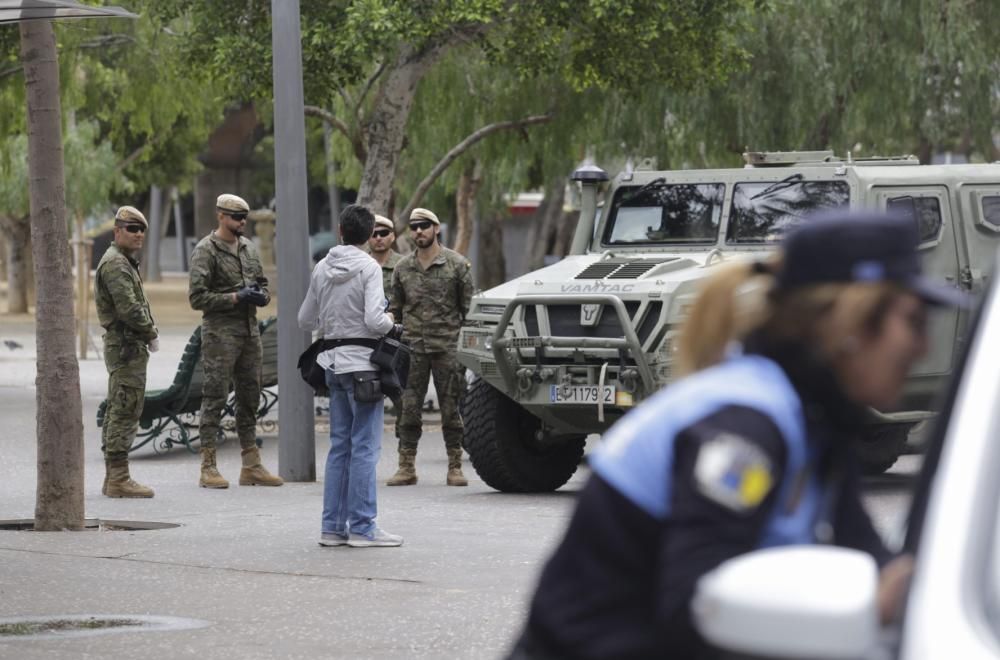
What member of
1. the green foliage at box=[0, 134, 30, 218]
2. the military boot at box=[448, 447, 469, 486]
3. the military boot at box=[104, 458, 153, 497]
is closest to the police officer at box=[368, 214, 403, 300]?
the military boot at box=[448, 447, 469, 486]

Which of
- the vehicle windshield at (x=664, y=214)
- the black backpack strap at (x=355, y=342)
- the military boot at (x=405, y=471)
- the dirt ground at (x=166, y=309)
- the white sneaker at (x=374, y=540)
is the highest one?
the vehicle windshield at (x=664, y=214)

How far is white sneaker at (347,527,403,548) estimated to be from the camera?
33.1 feet

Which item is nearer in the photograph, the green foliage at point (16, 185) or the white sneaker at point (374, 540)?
the white sneaker at point (374, 540)

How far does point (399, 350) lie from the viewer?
405 inches

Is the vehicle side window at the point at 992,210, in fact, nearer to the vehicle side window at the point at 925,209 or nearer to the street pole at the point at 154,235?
the vehicle side window at the point at 925,209

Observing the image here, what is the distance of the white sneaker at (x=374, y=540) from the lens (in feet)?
33.1

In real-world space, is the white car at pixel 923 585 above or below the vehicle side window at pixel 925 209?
above

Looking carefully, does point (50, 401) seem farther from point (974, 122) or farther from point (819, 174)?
point (974, 122)

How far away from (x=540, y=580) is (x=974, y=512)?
2.17ft

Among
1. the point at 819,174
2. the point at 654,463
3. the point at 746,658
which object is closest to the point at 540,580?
the point at 654,463

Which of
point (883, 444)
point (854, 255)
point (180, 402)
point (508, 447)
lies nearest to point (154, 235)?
point (180, 402)

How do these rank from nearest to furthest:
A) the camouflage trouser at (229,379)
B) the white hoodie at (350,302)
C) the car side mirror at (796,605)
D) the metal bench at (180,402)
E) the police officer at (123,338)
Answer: the car side mirror at (796,605)
the white hoodie at (350,302)
the police officer at (123,338)
the camouflage trouser at (229,379)
the metal bench at (180,402)

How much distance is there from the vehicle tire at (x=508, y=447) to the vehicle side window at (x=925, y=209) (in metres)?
2.50

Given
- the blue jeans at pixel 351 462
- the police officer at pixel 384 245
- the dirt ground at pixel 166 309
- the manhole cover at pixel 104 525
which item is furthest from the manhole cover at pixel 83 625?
the dirt ground at pixel 166 309
